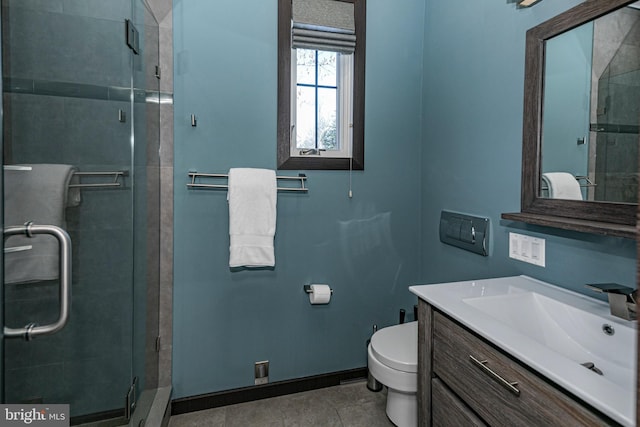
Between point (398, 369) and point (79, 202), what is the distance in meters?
1.40

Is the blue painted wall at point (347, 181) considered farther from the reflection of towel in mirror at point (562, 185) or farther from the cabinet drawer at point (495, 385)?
the cabinet drawer at point (495, 385)

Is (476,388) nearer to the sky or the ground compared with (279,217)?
nearer to the ground

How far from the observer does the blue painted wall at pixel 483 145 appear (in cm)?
129

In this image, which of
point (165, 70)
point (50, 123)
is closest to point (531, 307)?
point (50, 123)

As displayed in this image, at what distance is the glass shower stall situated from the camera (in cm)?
88

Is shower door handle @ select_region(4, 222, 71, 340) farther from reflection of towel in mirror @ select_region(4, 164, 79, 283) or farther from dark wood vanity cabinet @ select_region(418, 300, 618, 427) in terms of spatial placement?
dark wood vanity cabinet @ select_region(418, 300, 618, 427)

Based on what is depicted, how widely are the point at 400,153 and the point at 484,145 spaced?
1.92 feet

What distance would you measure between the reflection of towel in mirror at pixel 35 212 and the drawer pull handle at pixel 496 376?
123cm

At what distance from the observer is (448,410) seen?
1172mm

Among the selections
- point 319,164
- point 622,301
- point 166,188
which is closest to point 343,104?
point 319,164

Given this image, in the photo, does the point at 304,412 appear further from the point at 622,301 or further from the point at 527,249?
the point at 622,301

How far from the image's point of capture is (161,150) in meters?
1.83

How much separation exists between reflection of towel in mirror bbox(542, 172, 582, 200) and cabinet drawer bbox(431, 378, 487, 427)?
2.74 ft

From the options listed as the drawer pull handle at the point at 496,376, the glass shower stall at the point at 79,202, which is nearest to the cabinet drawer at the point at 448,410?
the drawer pull handle at the point at 496,376
